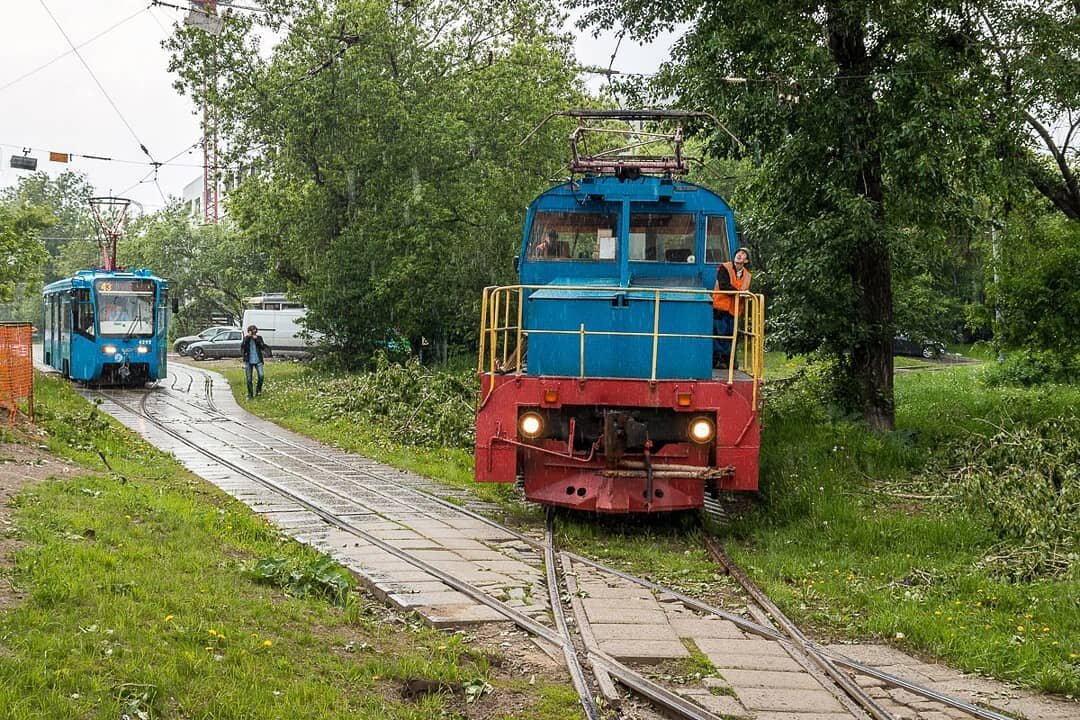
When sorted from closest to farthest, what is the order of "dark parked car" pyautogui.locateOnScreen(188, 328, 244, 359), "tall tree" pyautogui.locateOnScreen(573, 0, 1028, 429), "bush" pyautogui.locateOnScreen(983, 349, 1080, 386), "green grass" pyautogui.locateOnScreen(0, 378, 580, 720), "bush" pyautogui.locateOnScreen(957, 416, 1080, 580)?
"green grass" pyautogui.locateOnScreen(0, 378, 580, 720)
"bush" pyautogui.locateOnScreen(957, 416, 1080, 580)
"tall tree" pyautogui.locateOnScreen(573, 0, 1028, 429)
"bush" pyautogui.locateOnScreen(983, 349, 1080, 386)
"dark parked car" pyautogui.locateOnScreen(188, 328, 244, 359)

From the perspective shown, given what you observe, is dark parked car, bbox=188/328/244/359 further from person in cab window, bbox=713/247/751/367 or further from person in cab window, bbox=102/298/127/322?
person in cab window, bbox=713/247/751/367

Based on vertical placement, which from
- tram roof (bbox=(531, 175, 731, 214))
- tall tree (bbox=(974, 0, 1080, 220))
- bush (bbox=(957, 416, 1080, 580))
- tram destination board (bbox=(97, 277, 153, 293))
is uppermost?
tall tree (bbox=(974, 0, 1080, 220))

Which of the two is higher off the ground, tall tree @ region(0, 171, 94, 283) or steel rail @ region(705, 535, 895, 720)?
tall tree @ region(0, 171, 94, 283)

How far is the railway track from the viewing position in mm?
6156

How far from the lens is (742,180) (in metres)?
16.6

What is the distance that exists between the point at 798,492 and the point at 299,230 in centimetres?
2138

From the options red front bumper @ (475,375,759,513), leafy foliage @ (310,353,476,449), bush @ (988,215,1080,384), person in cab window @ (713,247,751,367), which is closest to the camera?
red front bumper @ (475,375,759,513)

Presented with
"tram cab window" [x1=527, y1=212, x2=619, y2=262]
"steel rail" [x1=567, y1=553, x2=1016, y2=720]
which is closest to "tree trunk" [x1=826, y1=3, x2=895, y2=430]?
"tram cab window" [x1=527, y1=212, x2=619, y2=262]

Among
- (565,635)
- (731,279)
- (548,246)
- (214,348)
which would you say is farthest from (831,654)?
(214,348)

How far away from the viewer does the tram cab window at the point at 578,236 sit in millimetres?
11867

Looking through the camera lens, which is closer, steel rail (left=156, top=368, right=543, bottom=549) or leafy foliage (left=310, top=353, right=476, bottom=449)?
steel rail (left=156, top=368, right=543, bottom=549)

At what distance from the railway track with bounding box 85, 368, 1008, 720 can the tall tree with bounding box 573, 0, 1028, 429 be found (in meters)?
5.55

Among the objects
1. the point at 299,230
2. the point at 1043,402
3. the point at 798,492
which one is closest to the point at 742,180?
the point at 1043,402

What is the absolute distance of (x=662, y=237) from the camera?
38.9 feet
